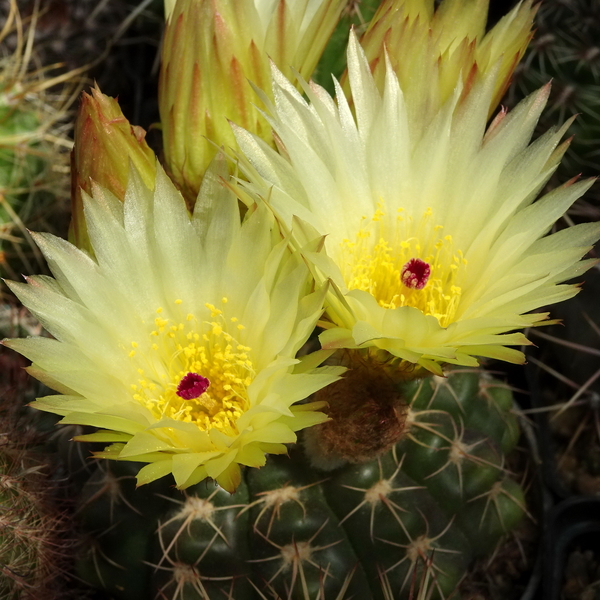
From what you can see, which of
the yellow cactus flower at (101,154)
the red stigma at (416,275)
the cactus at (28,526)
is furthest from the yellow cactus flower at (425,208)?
the cactus at (28,526)

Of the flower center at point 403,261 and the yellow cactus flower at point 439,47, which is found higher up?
the yellow cactus flower at point 439,47

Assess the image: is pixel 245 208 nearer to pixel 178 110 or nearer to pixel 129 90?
pixel 178 110

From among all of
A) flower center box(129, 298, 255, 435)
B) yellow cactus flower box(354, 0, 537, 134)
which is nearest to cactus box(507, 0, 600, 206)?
yellow cactus flower box(354, 0, 537, 134)

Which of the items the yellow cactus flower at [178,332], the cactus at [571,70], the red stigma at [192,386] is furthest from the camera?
the cactus at [571,70]

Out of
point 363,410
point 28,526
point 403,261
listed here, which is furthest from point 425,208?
point 28,526

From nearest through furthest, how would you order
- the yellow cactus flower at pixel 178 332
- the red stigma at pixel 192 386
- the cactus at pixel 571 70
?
the yellow cactus flower at pixel 178 332, the red stigma at pixel 192 386, the cactus at pixel 571 70

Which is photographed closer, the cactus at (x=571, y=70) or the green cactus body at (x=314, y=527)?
the green cactus body at (x=314, y=527)

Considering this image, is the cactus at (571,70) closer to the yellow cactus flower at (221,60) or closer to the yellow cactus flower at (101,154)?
the yellow cactus flower at (221,60)

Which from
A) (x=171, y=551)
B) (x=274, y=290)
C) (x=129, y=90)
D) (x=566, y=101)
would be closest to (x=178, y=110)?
(x=274, y=290)

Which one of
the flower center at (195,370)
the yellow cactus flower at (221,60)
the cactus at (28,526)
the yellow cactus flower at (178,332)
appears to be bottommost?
the cactus at (28,526)

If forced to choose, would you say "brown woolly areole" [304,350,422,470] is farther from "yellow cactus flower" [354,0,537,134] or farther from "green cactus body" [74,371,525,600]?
"yellow cactus flower" [354,0,537,134]
